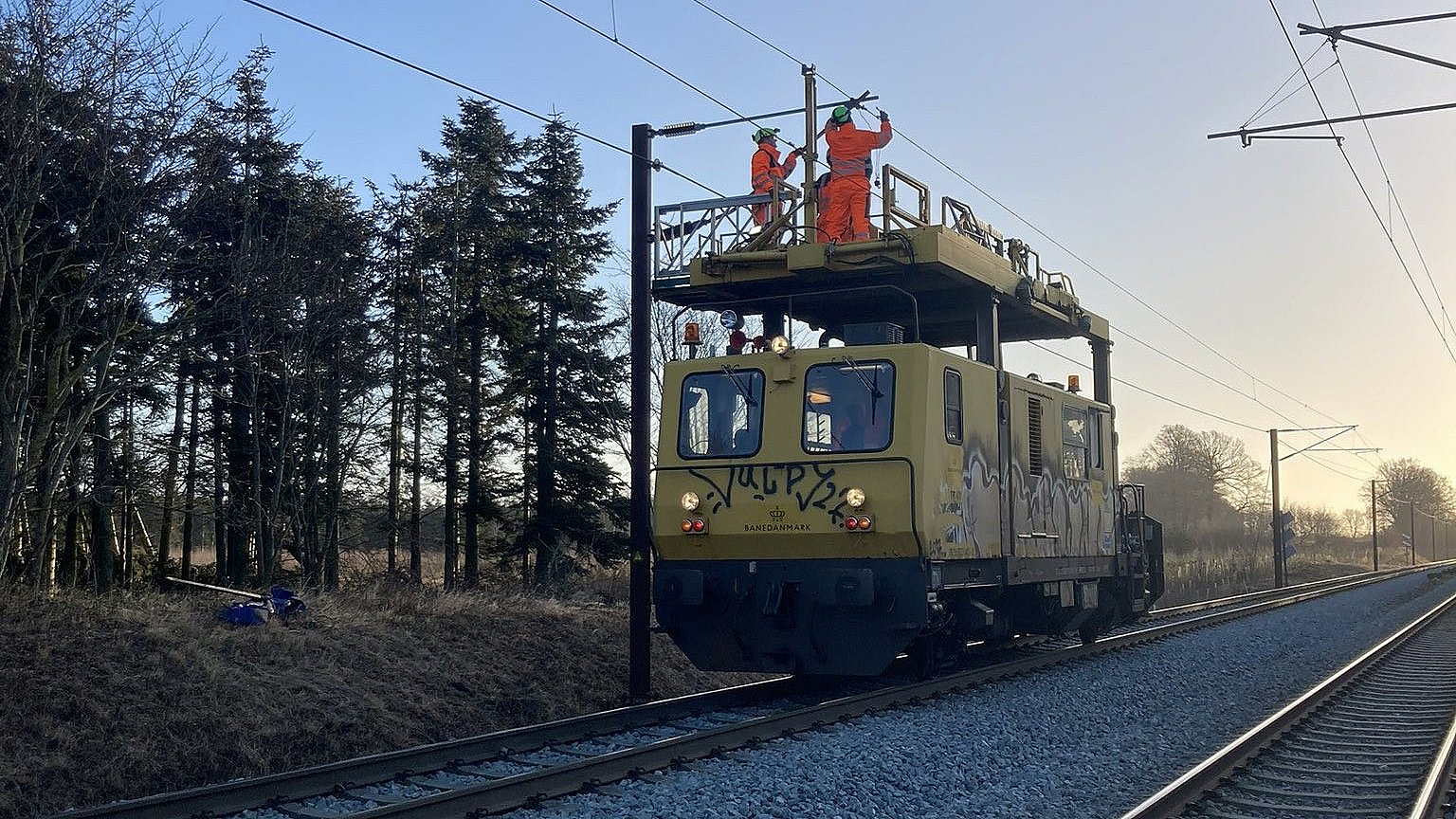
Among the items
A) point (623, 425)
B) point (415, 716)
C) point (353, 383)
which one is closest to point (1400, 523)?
point (623, 425)

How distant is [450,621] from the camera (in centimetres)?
1320

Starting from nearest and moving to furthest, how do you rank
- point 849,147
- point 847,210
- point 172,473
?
point 847,210, point 849,147, point 172,473

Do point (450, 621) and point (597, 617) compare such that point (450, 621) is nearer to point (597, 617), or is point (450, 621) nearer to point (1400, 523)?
point (597, 617)

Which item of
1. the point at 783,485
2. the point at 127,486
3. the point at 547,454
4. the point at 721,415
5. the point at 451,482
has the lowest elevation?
the point at 783,485

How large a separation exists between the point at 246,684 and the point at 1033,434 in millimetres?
8296

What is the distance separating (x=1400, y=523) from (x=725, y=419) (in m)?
125

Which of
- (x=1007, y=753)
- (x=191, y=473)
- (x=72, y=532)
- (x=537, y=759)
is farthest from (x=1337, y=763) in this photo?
(x=191, y=473)

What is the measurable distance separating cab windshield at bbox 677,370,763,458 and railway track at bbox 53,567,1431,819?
2311 mm

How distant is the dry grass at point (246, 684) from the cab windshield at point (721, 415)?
2.79m

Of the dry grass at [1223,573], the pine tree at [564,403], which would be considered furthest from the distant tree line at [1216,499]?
the pine tree at [564,403]

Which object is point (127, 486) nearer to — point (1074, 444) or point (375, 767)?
point (375, 767)

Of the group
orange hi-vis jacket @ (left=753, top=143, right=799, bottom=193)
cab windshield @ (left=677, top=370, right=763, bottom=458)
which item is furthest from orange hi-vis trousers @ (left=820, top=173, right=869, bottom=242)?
cab windshield @ (left=677, top=370, right=763, bottom=458)

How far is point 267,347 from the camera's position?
21.1 m

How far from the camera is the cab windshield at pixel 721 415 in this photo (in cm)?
1198
